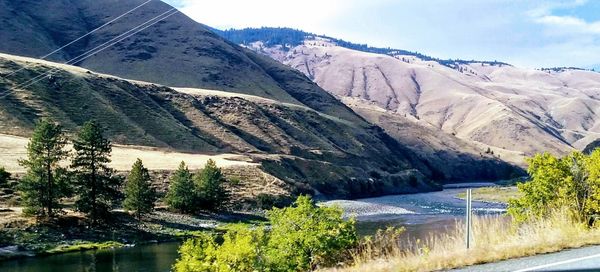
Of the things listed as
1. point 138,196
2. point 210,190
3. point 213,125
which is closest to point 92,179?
point 138,196

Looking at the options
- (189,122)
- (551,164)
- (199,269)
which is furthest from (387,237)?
(189,122)

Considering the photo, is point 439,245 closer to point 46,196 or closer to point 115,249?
point 115,249

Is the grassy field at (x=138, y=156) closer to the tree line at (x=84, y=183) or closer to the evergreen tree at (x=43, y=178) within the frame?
the tree line at (x=84, y=183)

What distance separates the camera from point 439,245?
12.2 metres

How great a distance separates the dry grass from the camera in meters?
10.1

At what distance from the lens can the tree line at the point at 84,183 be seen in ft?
210

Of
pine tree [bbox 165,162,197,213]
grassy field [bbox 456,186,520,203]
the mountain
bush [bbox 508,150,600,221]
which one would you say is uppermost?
the mountain

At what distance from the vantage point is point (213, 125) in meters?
151

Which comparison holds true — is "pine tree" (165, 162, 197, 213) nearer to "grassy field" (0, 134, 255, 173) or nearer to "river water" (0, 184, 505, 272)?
"grassy field" (0, 134, 255, 173)

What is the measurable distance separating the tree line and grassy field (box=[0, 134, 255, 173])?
12101 millimetres

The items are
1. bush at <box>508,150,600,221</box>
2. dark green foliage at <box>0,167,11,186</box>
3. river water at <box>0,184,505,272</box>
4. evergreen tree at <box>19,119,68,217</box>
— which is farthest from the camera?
dark green foliage at <box>0,167,11,186</box>

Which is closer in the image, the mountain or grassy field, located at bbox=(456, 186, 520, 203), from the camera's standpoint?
the mountain

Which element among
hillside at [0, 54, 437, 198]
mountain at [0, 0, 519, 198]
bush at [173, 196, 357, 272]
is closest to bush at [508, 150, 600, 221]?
bush at [173, 196, 357, 272]

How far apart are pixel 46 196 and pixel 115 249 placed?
1267cm
